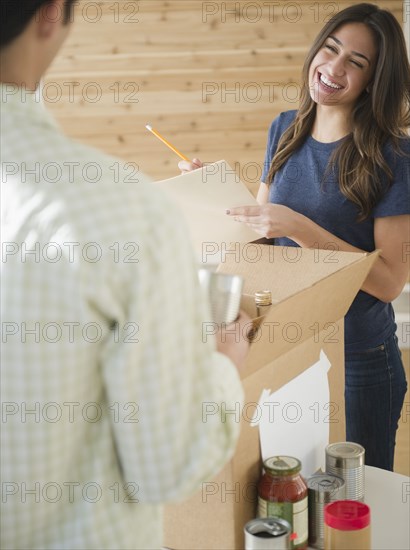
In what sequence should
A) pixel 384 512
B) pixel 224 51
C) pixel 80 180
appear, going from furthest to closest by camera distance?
1. pixel 224 51
2. pixel 384 512
3. pixel 80 180

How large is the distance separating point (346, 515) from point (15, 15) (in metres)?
0.81

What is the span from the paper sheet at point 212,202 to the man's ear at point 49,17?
2.58 feet

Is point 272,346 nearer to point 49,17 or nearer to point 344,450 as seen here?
point 344,450

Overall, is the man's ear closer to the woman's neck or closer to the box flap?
the box flap

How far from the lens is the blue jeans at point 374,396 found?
185cm

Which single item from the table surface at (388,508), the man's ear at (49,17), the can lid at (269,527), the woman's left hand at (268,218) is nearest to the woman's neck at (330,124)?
the woman's left hand at (268,218)

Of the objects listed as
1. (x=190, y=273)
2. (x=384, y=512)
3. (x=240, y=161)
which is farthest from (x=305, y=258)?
(x=240, y=161)

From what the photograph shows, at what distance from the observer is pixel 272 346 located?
1.19 meters

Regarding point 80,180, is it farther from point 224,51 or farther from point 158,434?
point 224,51

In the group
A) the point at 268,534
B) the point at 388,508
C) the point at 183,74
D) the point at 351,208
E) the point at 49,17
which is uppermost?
the point at 183,74

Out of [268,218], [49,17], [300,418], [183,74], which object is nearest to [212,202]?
[268,218]

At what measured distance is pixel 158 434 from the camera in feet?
2.52

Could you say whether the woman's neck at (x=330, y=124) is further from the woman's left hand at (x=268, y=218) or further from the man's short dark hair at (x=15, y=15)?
the man's short dark hair at (x=15, y=15)

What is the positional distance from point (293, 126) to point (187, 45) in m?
2.40
